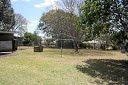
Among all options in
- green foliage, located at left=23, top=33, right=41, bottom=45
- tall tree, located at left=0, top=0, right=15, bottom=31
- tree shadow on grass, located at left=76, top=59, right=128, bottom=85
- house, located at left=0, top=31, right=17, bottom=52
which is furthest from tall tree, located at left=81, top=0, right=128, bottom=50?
green foliage, located at left=23, top=33, right=41, bottom=45

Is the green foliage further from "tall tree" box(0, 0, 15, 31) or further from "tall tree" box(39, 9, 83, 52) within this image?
"tall tree" box(0, 0, 15, 31)

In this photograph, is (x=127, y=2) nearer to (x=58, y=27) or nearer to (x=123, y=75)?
(x=123, y=75)

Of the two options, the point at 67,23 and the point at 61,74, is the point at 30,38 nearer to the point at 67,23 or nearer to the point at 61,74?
the point at 67,23

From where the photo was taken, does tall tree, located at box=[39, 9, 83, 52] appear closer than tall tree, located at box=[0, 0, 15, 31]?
Yes

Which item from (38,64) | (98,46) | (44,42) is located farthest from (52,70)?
(44,42)

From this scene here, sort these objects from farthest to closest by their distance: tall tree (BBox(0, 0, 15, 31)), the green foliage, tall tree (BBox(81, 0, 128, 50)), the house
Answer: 1. the green foliage
2. tall tree (BBox(0, 0, 15, 31))
3. the house
4. tall tree (BBox(81, 0, 128, 50))

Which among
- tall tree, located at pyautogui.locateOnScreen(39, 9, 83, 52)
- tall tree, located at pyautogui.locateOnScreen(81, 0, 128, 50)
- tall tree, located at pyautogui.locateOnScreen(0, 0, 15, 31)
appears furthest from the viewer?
tall tree, located at pyautogui.locateOnScreen(0, 0, 15, 31)

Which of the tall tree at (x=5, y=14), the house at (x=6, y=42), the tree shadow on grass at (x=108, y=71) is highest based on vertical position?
the tall tree at (x=5, y=14)

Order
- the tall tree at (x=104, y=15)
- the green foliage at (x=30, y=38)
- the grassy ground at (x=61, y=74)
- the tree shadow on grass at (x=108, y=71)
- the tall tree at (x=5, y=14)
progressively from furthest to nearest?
the green foliage at (x=30, y=38), the tall tree at (x=5, y=14), the tall tree at (x=104, y=15), the tree shadow on grass at (x=108, y=71), the grassy ground at (x=61, y=74)

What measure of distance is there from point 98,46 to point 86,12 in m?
39.5

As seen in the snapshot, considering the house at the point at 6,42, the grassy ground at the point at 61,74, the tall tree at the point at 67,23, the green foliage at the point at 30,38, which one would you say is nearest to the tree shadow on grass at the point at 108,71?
the grassy ground at the point at 61,74

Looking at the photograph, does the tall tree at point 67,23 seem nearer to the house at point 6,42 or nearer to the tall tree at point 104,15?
the house at point 6,42

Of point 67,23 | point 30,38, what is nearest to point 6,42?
point 67,23

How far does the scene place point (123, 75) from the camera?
80.8ft
